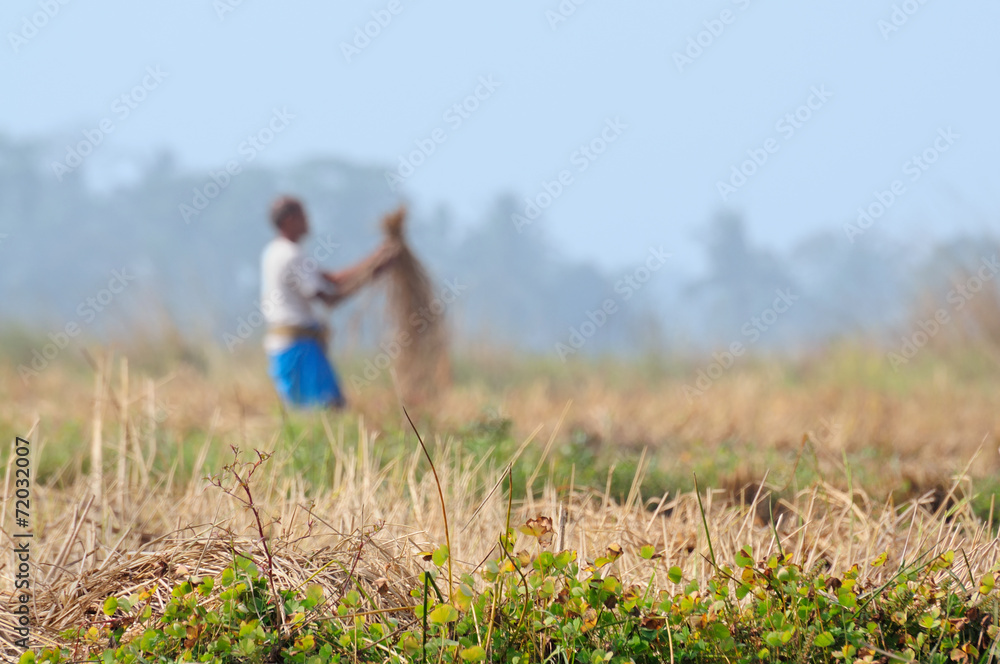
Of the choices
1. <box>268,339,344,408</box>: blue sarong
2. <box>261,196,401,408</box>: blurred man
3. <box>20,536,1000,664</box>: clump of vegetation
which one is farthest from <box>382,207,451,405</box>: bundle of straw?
<box>20,536,1000,664</box>: clump of vegetation

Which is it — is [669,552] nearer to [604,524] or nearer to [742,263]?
[604,524]

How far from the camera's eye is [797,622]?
2.36 meters

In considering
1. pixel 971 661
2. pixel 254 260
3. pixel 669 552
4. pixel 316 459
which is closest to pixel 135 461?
pixel 316 459

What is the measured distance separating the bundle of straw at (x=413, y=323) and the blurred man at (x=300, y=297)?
136 mm

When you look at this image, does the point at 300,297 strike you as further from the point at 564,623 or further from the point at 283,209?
the point at 564,623

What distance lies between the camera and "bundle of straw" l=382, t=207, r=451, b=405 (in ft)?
22.9

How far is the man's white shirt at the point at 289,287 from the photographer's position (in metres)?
6.80

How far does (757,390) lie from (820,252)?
2476 inches
